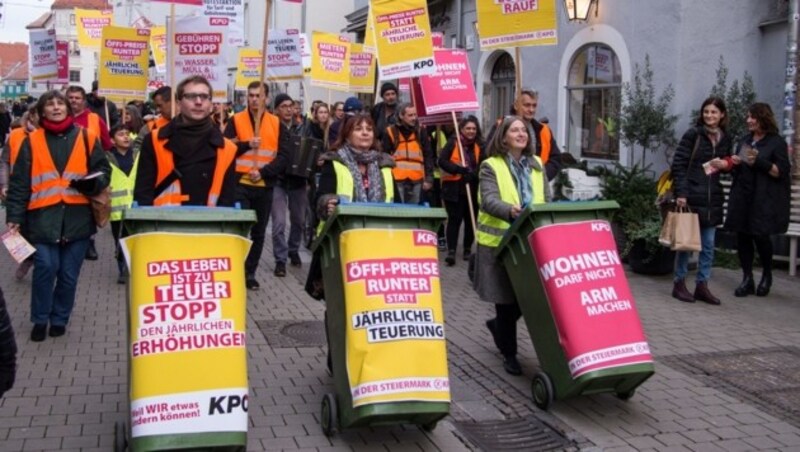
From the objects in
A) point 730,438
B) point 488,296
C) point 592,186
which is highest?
point 592,186

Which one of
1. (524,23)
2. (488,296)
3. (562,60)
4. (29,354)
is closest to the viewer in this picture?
(488,296)

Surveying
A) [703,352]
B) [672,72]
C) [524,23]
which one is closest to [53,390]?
[703,352]

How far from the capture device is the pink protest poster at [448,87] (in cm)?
1032

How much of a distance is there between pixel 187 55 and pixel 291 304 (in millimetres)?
3121

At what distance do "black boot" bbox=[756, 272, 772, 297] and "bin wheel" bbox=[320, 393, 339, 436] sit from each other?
5.74m

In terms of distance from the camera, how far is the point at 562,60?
45.9 feet

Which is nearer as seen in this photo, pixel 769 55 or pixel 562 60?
pixel 769 55

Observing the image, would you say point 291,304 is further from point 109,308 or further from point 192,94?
point 192,94

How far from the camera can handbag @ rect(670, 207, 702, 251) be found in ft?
27.3

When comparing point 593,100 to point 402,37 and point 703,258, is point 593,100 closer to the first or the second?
point 402,37

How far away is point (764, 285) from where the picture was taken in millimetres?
9156

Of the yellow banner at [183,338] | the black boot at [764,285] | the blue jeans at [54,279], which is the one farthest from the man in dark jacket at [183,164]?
the black boot at [764,285]

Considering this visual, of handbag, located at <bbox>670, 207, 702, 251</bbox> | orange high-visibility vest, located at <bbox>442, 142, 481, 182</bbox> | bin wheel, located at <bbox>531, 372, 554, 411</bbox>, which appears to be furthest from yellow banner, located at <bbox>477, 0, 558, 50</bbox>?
bin wheel, located at <bbox>531, 372, 554, 411</bbox>

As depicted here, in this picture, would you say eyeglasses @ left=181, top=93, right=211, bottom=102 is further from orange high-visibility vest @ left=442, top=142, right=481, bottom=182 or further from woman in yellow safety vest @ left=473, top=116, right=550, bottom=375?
orange high-visibility vest @ left=442, top=142, right=481, bottom=182
